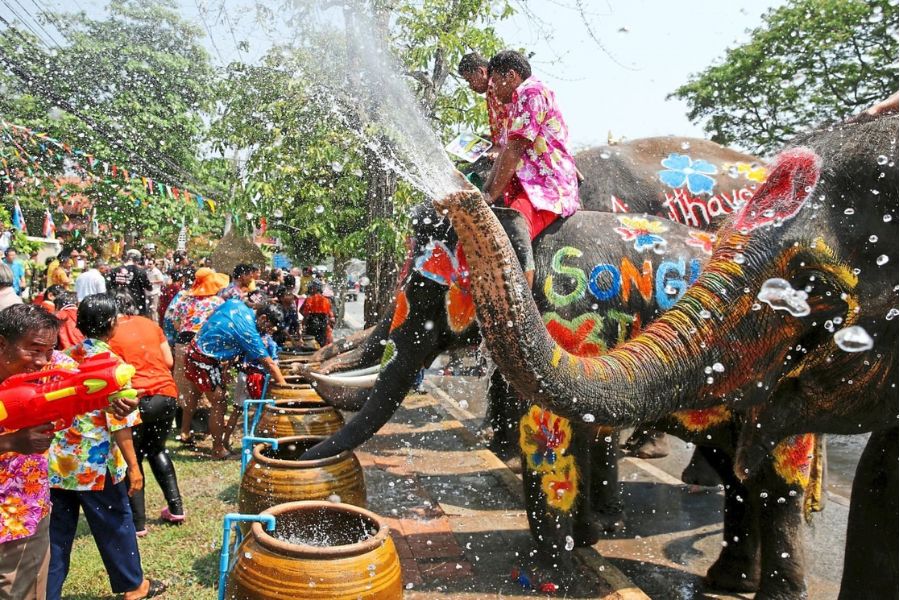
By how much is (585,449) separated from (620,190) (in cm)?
272

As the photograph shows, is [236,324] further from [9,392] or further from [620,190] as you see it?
[9,392]

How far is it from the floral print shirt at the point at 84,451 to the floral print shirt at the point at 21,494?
2.14 ft

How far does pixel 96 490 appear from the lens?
Result: 11.4ft

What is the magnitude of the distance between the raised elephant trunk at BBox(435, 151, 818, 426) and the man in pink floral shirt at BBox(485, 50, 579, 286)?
1669 mm

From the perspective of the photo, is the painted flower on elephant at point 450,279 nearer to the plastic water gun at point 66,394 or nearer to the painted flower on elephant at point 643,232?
the painted flower on elephant at point 643,232

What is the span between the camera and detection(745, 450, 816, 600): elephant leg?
363 centimetres

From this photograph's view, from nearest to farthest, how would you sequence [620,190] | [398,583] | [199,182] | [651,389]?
[651,389] < [398,583] < [620,190] < [199,182]

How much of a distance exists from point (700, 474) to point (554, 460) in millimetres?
2366

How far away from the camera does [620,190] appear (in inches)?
241

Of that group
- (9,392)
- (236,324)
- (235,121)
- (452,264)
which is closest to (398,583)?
(9,392)

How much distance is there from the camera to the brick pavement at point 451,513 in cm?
387

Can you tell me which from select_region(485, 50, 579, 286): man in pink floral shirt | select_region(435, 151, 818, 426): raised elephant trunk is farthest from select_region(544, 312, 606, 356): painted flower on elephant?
select_region(435, 151, 818, 426): raised elephant trunk

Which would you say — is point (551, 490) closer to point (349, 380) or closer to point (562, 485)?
point (562, 485)

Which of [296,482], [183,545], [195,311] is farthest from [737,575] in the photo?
[195,311]
